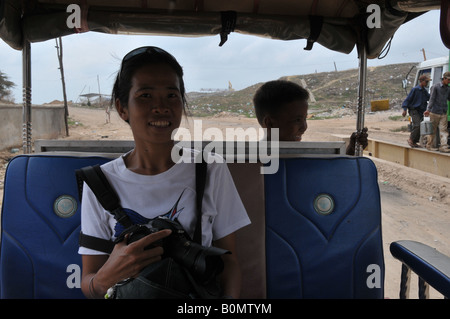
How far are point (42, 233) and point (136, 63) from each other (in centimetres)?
89

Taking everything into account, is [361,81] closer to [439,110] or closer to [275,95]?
[275,95]

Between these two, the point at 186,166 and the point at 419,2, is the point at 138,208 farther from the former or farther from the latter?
the point at 419,2

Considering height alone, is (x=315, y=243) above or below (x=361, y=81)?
below

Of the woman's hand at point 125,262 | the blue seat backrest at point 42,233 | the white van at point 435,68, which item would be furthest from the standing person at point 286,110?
the white van at point 435,68

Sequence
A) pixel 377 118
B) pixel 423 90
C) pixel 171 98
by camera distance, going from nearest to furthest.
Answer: pixel 171 98, pixel 423 90, pixel 377 118

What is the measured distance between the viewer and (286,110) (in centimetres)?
259

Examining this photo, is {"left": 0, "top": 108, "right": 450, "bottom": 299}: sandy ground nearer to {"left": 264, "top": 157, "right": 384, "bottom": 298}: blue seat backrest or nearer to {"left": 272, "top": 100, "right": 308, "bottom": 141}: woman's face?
{"left": 272, "top": 100, "right": 308, "bottom": 141}: woman's face

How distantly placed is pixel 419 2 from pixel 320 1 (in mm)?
619

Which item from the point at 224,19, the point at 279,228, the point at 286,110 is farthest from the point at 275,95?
the point at 279,228

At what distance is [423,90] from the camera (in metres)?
9.93

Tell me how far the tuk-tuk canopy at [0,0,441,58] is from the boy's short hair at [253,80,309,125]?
377mm

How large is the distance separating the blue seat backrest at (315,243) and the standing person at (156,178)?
0.40 metres

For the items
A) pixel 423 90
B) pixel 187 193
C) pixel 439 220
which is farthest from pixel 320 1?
pixel 423 90

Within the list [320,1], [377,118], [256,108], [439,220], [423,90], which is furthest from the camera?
[377,118]
